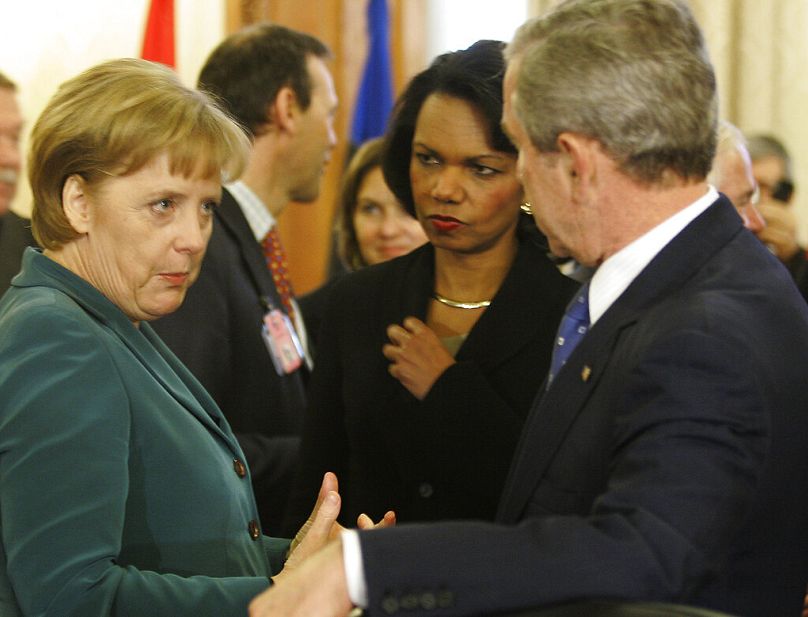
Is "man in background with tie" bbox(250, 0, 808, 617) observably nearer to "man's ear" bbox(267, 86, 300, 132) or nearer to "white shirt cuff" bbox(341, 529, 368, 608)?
"white shirt cuff" bbox(341, 529, 368, 608)

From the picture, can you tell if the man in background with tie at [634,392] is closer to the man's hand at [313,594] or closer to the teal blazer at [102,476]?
the man's hand at [313,594]

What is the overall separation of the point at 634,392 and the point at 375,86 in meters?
4.05

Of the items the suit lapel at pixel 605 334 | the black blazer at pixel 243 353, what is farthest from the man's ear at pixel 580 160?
the black blazer at pixel 243 353

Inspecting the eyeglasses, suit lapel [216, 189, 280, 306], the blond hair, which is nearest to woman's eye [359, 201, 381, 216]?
suit lapel [216, 189, 280, 306]

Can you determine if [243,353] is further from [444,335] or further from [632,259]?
[632,259]

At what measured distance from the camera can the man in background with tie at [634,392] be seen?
1.27 metres

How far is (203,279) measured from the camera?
8.95ft

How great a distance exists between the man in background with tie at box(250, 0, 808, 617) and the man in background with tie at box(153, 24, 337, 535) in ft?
3.44

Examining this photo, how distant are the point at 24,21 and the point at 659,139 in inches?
151

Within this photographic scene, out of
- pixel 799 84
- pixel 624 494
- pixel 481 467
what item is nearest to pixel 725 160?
pixel 481 467

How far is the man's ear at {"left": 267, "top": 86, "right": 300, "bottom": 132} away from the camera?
327cm

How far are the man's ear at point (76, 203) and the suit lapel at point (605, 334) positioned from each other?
722 mm

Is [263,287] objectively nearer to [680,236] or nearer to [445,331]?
[445,331]

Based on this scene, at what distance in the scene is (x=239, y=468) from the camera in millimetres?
1807
